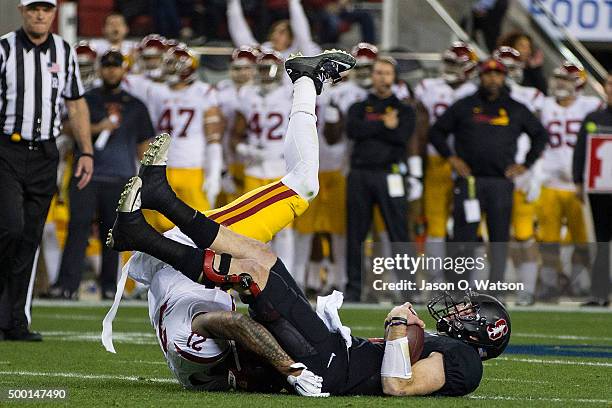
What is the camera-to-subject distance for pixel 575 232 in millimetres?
12695

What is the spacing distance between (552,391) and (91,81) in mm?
7196

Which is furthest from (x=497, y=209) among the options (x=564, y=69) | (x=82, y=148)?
(x=82, y=148)

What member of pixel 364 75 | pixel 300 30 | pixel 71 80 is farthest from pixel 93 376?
pixel 300 30

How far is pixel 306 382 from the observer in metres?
5.71

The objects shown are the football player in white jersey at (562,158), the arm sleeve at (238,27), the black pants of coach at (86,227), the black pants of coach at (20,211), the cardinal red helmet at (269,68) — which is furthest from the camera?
the arm sleeve at (238,27)

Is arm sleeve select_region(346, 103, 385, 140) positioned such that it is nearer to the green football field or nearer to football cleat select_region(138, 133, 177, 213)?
the green football field

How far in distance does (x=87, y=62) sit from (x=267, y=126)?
160 cm

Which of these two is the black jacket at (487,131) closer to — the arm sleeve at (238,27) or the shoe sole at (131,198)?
the arm sleeve at (238,27)

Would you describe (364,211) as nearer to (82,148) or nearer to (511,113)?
(511,113)

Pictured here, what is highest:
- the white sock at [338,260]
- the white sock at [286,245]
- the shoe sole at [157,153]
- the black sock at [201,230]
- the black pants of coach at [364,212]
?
the shoe sole at [157,153]

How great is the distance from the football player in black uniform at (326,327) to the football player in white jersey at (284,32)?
24.9 ft

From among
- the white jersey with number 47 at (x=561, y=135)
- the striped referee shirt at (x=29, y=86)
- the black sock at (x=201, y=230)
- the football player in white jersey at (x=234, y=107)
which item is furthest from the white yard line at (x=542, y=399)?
the white jersey with number 47 at (x=561, y=135)

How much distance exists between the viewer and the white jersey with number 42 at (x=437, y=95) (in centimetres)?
1262

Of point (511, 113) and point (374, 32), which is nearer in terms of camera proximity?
point (511, 113)
